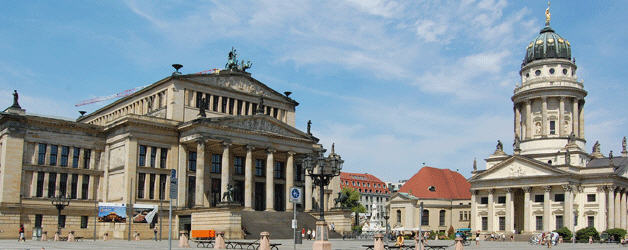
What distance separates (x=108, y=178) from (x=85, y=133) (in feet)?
16.5

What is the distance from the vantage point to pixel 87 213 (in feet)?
201

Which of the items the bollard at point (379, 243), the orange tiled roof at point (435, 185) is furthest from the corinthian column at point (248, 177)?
the orange tiled roof at point (435, 185)

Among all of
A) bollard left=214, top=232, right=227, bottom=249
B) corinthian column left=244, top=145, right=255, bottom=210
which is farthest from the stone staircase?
bollard left=214, top=232, right=227, bottom=249

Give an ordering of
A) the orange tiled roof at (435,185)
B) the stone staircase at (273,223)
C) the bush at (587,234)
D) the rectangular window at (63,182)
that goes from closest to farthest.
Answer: the stone staircase at (273,223) < the rectangular window at (63,182) < the bush at (587,234) < the orange tiled roof at (435,185)

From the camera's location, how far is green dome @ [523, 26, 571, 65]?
9706 centimetres

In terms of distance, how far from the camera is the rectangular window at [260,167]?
71562 mm

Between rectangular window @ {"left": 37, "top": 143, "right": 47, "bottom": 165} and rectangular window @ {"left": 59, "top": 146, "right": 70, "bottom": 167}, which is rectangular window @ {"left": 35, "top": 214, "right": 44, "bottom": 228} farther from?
rectangular window @ {"left": 59, "top": 146, "right": 70, "bottom": 167}

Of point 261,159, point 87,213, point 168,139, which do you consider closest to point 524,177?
point 261,159

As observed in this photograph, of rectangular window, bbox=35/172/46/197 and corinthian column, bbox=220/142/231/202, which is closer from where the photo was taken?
rectangular window, bbox=35/172/46/197

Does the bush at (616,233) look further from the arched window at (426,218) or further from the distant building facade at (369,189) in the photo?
the distant building facade at (369,189)

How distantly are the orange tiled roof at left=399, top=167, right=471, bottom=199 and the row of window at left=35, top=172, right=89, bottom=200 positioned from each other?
5787cm

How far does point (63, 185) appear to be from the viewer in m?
60.5

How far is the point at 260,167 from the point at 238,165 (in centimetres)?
291

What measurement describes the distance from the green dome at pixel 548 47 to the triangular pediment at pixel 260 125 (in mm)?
46177
